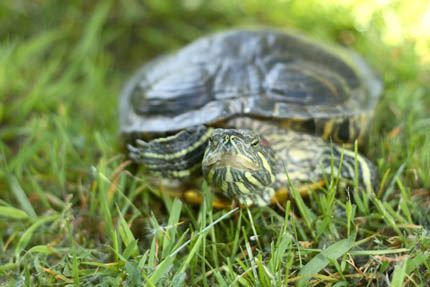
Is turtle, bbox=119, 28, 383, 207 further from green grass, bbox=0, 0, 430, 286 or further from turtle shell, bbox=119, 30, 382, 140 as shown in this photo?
green grass, bbox=0, 0, 430, 286

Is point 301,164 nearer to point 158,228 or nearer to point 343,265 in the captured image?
point 343,265

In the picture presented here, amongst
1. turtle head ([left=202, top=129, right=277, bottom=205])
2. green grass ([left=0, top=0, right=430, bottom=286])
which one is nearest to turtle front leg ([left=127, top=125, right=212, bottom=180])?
green grass ([left=0, top=0, right=430, bottom=286])

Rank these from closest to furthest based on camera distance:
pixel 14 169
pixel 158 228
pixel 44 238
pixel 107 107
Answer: pixel 158 228 < pixel 44 238 < pixel 14 169 < pixel 107 107

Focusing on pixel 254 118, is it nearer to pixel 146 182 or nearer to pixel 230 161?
pixel 230 161

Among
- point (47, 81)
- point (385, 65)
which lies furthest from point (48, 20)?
point (385, 65)

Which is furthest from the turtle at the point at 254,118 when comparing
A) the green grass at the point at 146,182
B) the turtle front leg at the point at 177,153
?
the green grass at the point at 146,182

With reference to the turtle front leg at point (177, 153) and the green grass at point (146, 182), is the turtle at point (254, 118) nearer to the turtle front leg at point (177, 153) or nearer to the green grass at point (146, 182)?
the turtle front leg at point (177, 153)

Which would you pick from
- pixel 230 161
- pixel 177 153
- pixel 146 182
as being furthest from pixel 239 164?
pixel 146 182
